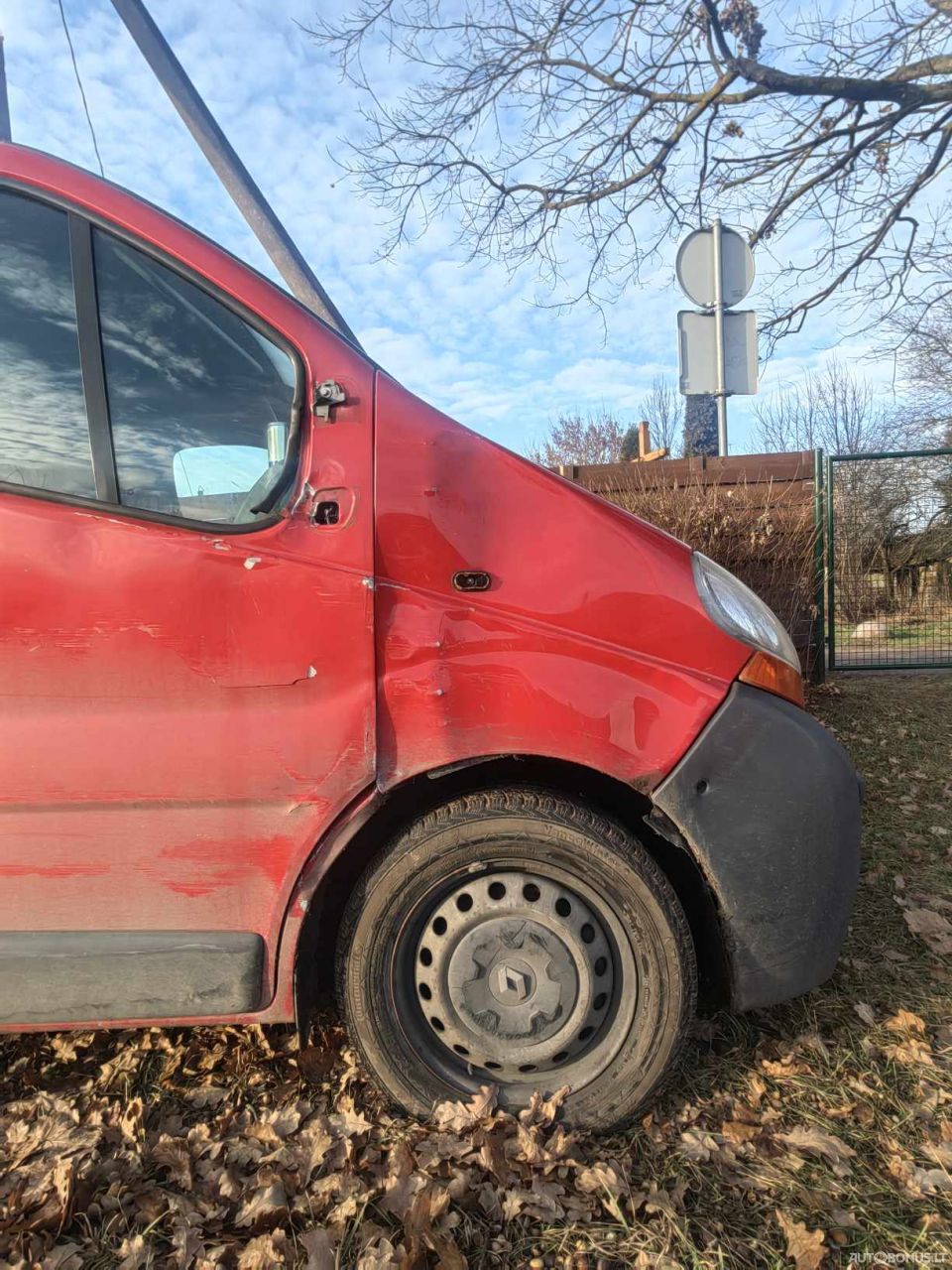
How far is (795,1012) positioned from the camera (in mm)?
2297

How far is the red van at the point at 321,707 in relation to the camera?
5.64 feet

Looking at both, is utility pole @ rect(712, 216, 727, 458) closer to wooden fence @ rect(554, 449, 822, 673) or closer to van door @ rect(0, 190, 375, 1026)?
wooden fence @ rect(554, 449, 822, 673)

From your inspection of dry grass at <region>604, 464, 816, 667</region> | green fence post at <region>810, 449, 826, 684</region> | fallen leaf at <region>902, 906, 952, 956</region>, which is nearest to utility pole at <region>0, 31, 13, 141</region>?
dry grass at <region>604, 464, 816, 667</region>

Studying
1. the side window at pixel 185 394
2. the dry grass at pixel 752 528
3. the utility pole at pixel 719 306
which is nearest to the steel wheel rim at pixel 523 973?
the side window at pixel 185 394

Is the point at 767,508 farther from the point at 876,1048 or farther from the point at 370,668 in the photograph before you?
the point at 370,668

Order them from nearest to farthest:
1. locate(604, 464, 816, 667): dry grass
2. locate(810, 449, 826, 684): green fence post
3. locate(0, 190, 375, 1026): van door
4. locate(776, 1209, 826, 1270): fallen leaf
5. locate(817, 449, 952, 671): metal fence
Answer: locate(776, 1209, 826, 1270): fallen leaf, locate(0, 190, 375, 1026): van door, locate(604, 464, 816, 667): dry grass, locate(810, 449, 826, 684): green fence post, locate(817, 449, 952, 671): metal fence

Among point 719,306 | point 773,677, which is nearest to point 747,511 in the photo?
point 719,306

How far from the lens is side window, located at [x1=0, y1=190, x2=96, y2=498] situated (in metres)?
1.74

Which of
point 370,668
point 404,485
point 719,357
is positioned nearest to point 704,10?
point 719,357

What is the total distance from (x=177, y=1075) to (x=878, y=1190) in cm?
192

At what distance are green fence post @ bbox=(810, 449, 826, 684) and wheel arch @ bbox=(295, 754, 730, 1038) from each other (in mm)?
5494

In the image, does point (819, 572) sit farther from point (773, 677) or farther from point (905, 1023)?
point (773, 677)

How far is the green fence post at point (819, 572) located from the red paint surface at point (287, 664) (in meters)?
5.51

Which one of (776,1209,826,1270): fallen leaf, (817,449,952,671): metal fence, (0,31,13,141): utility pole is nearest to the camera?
(776,1209,826,1270): fallen leaf
